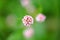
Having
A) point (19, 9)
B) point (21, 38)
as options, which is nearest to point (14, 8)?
point (19, 9)

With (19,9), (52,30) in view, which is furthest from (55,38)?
(19,9)

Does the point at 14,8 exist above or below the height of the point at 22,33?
above

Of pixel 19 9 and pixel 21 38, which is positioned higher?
pixel 19 9

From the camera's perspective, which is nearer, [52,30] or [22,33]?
[22,33]

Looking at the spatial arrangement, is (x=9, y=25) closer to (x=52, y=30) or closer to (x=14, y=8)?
(x=14, y=8)

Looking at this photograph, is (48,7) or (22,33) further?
(48,7)

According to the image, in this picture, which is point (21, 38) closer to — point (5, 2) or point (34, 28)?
point (34, 28)
